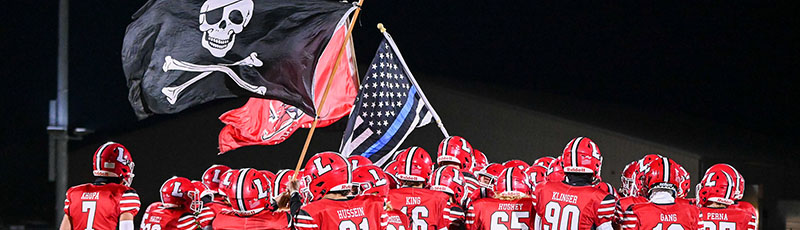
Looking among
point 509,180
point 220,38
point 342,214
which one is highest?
point 220,38

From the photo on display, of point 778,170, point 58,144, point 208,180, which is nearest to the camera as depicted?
point 208,180

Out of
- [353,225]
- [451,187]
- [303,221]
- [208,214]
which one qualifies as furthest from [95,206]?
[451,187]

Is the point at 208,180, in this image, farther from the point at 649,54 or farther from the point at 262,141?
the point at 649,54

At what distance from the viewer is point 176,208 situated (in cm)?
830

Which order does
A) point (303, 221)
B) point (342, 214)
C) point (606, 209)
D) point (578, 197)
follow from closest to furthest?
1. point (303, 221)
2. point (342, 214)
3. point (606, 209)
4. point (578, 197)

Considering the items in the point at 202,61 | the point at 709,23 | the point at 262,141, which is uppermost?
the point at 709,23

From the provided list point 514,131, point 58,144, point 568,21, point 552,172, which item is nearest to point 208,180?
point 552,172

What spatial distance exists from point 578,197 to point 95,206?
180 inches

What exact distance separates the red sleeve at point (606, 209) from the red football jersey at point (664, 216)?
21cm

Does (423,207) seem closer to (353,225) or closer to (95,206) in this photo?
(353,225)

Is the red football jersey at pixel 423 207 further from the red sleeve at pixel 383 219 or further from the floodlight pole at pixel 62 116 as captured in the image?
the floodlight pole at pixel 62 116

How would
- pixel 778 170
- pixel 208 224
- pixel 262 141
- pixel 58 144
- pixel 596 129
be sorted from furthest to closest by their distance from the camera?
pixel 596 129
pixel 778 170
pixel 58 144
pixel 262 141
pixel 208 224

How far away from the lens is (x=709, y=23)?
15.6m

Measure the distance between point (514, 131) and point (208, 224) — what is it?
30.3 ft
